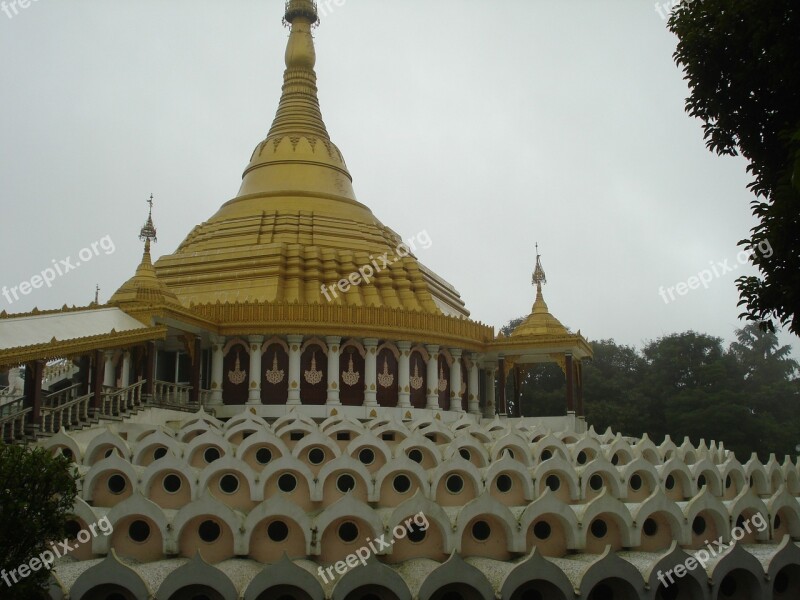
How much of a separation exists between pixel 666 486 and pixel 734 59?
12885 millimetres

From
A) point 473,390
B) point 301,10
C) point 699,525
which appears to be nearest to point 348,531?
point 699,525

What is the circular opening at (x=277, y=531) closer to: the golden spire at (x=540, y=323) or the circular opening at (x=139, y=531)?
the circular opening at (x=139, y=531)

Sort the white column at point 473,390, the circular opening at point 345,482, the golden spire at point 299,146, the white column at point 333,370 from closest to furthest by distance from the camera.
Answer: the circular opening at point 345,482 → the white column at point 333,370 → the white column at point 473,390 → the golden spire at point 299,146

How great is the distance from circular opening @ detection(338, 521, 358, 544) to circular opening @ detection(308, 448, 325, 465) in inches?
154

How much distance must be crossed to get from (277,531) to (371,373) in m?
12.9

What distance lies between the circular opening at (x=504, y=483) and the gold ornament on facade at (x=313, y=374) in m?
10.7

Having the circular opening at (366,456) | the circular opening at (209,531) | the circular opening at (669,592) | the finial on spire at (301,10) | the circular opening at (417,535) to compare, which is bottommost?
the circular opening at (669,592)

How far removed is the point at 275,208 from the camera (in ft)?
119

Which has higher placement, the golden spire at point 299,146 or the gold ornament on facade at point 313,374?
the golden spire at point 299,146

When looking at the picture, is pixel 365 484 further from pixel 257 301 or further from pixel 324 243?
pixel 324 243

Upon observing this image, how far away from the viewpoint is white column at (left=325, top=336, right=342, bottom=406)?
96.6 feet

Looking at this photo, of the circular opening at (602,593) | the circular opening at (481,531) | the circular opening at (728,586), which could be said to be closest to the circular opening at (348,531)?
the circular opening at (481,531)

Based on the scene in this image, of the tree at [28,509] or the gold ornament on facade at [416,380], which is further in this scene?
the gold ornament on facade at [416,380]

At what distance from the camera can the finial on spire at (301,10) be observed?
4247 centimetres
